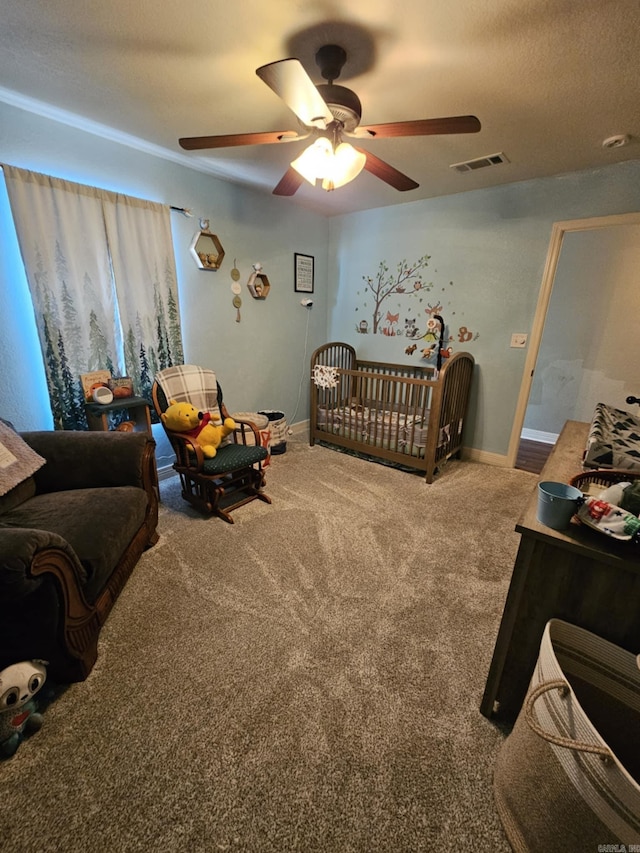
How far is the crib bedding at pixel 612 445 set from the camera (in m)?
1.24

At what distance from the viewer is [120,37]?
1.35 m

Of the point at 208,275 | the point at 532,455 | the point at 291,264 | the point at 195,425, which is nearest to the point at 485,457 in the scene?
the point at 532,455

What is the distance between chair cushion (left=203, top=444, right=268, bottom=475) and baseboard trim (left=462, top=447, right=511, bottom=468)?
2.10 meters

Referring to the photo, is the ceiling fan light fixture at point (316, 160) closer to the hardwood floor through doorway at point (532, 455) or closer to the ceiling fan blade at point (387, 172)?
the ceiling fan blade at point (387, 172)

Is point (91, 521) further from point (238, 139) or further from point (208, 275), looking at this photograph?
point (208, 275)

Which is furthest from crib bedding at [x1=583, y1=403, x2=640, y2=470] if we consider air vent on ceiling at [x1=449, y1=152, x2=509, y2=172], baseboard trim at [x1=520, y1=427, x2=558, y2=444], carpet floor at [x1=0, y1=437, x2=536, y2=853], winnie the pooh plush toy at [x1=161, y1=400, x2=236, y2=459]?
baseboard trim at [x1=520, y1=427, x2=558, y2=444]

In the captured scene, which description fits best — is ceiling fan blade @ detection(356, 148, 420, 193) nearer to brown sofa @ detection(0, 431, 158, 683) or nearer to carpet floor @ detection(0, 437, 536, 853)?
brown sofa @ detection(0, 431, 158, 683)

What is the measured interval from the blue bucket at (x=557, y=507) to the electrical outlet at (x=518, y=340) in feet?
7.85

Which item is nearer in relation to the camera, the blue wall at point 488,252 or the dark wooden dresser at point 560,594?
the dark wooden dresser at point 560,594

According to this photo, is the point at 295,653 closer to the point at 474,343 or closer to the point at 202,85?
the point at 202,85

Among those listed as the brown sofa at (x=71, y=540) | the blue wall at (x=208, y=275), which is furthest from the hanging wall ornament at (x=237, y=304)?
the brown sofa at (x=71, y=540)

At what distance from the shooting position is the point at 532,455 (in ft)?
12.0

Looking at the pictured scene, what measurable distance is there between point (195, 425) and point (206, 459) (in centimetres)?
25

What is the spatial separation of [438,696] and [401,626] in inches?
11.8
